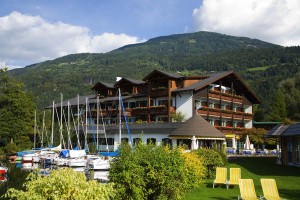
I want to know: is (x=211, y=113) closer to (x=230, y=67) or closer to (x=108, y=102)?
(x=108, y=102)

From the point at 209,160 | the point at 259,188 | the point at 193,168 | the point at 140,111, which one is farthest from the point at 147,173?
the point at 140,111

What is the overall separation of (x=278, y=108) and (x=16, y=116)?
5121 centimetres

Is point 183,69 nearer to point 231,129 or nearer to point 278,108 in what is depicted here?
point 278,108

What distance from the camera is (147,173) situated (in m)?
12.5

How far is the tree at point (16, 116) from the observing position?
5947 centimetres

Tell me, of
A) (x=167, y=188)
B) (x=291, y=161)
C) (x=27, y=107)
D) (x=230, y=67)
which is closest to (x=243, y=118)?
(x=291, y=161)

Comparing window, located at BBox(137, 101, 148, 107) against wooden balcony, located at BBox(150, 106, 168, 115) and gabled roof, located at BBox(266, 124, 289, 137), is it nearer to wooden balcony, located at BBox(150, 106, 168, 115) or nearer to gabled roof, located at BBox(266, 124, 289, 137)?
wooden balcony, located at BBox(150, 106, 168, 115)

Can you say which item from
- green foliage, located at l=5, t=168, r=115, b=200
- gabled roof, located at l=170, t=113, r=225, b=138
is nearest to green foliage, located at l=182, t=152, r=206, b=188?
green foliage, located at l=5, t=168, r=115, b=200

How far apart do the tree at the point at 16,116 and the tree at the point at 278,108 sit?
47878 mm

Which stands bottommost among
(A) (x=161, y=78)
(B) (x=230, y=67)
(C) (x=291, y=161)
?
(C) (x=291, y=161)

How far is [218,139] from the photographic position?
130 ft

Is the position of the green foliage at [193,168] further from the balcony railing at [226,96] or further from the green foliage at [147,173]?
the balcony railing at [226,96]

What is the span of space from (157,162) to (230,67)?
465ft

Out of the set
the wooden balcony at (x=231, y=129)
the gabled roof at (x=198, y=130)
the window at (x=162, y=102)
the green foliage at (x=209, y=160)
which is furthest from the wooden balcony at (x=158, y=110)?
the green foliage at (x=209, y=160)
